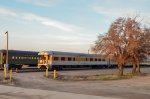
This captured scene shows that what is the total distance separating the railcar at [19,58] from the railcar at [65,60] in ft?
8.77

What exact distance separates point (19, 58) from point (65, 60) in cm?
788

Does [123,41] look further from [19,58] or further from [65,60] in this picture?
[19,58]

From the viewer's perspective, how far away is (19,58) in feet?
199

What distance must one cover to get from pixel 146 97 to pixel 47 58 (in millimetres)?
40400

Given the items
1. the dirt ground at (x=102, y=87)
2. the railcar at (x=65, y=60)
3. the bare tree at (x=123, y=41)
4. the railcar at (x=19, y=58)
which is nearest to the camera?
the dirt ground at (x=102, y=87)

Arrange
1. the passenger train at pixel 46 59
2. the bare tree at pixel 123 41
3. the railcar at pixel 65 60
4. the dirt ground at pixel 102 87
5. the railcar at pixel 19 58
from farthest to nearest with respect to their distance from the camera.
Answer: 1. the railcar at pixel 65 60
2. the passenger train at pixel 46 59
3. the railcar at pixel 19 58
4. the bare tree at pixel 123 41
5. the dirt ground at pixel 102 87

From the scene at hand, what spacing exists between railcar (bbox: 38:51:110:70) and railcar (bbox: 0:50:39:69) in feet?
8.77

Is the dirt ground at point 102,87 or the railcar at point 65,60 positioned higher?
the railcar at point 65,60

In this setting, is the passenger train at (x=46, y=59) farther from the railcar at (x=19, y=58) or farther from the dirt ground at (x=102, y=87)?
the dirt ground at (x=102, y=87)

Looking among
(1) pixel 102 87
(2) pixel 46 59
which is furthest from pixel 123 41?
(2) pixel 46 59

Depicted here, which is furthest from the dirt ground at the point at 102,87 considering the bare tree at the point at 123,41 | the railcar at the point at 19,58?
the railcar at the point at 19,58

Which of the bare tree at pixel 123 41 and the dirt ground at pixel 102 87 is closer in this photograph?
the dirt ground at pixel 102 87

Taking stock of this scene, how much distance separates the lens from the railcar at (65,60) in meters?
59.2

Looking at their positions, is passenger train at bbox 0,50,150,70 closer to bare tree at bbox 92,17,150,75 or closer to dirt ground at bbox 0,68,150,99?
bare tree at bbox 92,17,150,75
